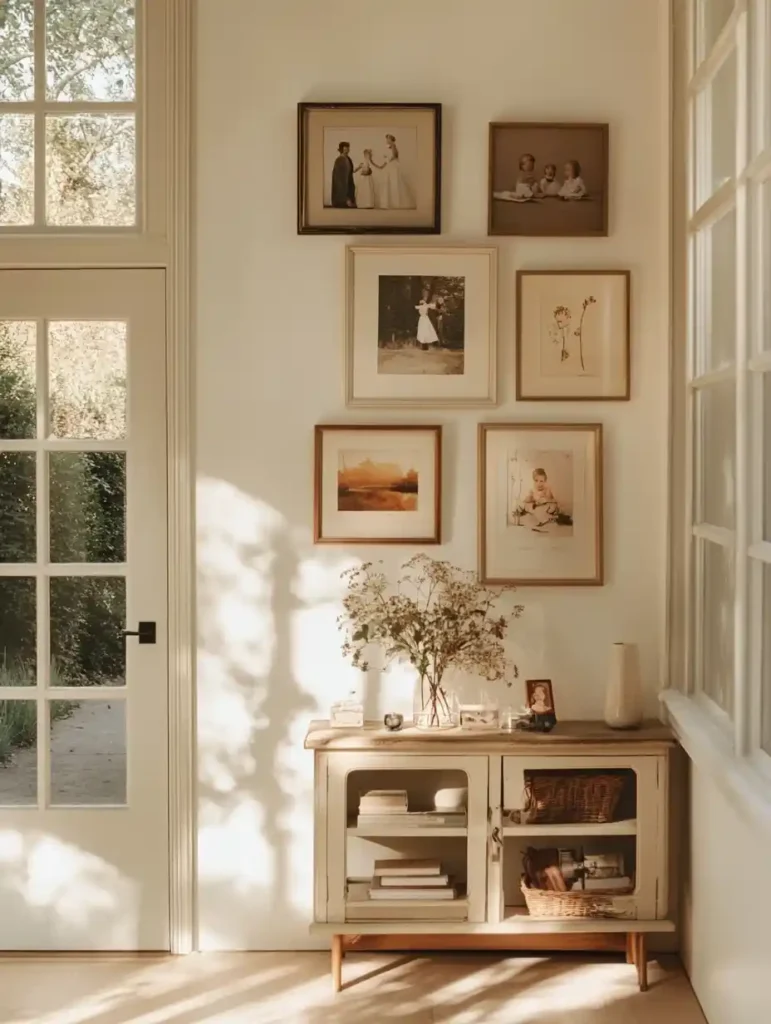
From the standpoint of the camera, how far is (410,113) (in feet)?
10.8

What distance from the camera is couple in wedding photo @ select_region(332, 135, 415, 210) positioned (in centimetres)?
330

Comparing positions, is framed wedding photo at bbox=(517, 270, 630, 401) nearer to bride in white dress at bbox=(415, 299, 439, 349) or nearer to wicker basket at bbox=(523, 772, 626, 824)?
bride in white dress at bbox=(415, 299, 439, 349)

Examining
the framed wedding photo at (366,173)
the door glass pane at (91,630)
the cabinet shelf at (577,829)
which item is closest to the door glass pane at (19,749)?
the door glass pane at (91,630)

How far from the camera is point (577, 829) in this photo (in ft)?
10.3

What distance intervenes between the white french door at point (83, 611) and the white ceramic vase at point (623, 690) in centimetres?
131

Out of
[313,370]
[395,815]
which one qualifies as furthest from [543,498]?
[395,815]

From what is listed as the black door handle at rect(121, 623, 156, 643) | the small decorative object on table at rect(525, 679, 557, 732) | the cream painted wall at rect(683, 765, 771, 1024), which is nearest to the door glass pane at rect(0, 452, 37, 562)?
the black door handle at rect(121, 623, 156, 643)

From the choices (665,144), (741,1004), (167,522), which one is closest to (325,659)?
(167,522)

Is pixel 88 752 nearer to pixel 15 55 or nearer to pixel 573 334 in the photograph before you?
pixel 573 334

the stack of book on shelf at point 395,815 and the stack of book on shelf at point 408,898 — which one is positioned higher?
the stack of book on shelf at point 395,815

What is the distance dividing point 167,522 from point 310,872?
113cm

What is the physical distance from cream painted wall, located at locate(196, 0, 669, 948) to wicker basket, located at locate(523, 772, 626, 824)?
27 cm

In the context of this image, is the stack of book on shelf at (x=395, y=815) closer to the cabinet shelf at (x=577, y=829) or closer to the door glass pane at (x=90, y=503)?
the cabinet shelf at (x=577, y=829)

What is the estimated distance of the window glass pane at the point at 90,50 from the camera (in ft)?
11.0
